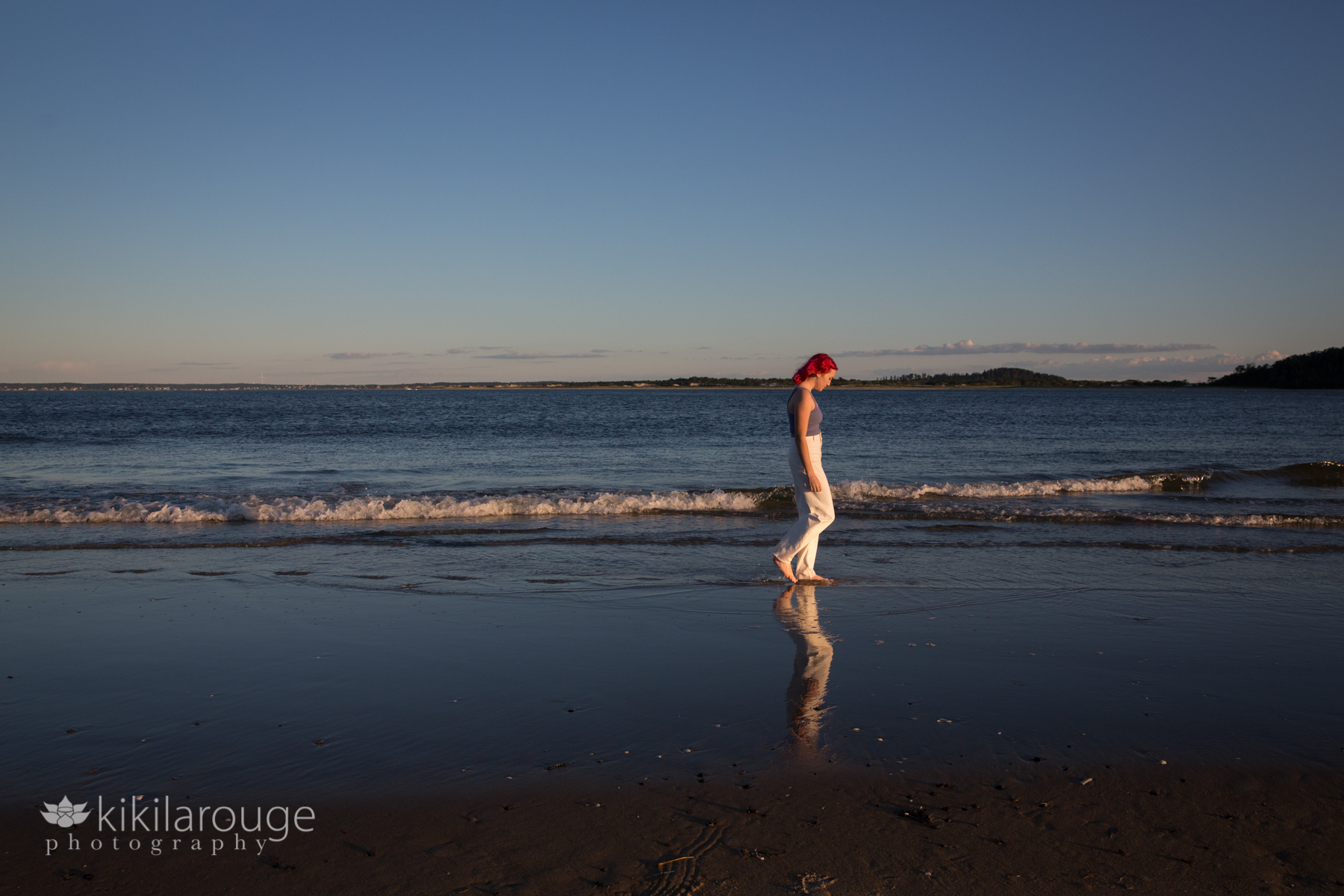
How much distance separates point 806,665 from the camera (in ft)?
16.6

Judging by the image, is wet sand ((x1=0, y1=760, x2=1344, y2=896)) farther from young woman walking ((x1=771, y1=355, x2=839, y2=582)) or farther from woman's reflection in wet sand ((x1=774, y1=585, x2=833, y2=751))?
young woman walking ((x1=771, y1=355, x2=839, y2=582))

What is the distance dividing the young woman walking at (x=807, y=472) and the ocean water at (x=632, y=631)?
17.6 inches

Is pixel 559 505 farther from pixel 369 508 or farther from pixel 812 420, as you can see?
pixel 812 420

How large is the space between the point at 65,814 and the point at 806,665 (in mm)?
3820

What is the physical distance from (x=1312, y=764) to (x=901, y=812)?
208 centimetres

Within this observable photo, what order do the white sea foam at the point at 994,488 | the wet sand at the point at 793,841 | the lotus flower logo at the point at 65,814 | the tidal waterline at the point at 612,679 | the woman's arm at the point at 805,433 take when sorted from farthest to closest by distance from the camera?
the white sea foam at the point at 994,488, the woman's arm at the point at 805,433, the tidal waterline at the point at 612,679, the lotus flower logo at the point at 65,814, the wet sand at the point at 793,841

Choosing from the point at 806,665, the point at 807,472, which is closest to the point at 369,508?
the point at 807,472

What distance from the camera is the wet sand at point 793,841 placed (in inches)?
108

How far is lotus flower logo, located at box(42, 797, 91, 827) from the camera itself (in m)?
3.14

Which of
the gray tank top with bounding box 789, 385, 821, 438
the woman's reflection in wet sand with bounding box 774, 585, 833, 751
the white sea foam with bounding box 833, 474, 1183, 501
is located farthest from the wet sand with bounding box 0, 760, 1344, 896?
the white sea foam with bounding box 833, 474, 1183, 501

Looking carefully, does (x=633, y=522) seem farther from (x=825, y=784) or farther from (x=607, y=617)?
(x=825, y=784)

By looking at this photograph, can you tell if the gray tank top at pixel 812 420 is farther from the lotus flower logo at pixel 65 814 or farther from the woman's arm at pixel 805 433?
the lotus flower logo at pixel 65 814

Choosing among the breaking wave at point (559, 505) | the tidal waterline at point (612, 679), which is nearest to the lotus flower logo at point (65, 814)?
the tidal waterline at point (612, 679)

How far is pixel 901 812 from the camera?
3170mm
